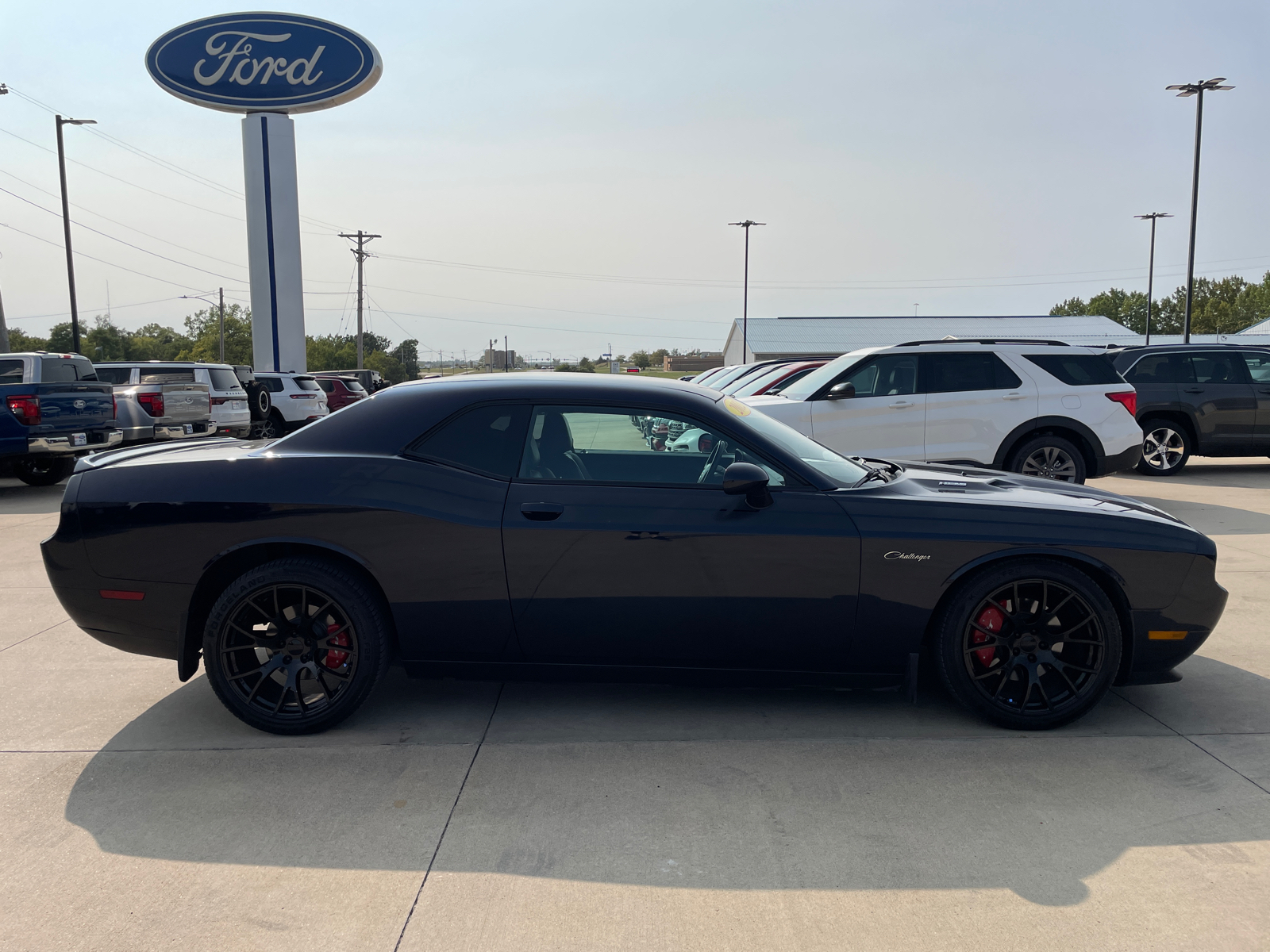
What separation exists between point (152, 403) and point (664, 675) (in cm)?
1220

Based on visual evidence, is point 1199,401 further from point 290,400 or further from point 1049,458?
point 290,400

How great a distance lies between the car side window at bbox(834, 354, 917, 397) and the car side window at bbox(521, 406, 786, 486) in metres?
6.03

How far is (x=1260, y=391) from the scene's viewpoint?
12.1 metres

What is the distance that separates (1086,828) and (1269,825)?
63 centimetres

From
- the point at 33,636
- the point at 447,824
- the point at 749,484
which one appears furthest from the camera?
the point at 33,636

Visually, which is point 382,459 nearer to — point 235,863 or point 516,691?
point 516,691

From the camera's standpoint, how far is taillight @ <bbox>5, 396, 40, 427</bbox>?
10.9m

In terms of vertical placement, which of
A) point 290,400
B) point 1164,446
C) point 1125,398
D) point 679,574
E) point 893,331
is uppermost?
point 893,331

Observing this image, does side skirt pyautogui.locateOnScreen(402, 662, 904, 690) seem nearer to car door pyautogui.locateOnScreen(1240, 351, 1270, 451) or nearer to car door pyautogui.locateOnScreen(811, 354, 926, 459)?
car door pyautogui.locateOnScreen(811, 354, 926, 459)

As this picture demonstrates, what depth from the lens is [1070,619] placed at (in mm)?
3756

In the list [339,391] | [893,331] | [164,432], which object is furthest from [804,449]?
[893,331]

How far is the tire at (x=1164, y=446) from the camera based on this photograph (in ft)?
40.2

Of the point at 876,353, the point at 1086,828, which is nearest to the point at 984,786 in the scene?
the point at 1086,828

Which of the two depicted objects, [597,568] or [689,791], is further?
[597,568]
